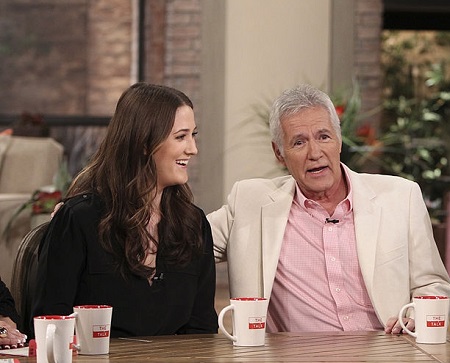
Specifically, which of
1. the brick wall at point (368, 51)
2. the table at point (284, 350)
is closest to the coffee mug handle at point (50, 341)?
the table at point (284, 350)

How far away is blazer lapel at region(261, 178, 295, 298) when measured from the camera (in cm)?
299

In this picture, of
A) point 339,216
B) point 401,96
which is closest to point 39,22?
point 401,96

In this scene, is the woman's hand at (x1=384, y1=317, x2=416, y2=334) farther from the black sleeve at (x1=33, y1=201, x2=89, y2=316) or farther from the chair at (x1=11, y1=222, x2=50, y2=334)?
the chair at (x1=11, y1=222, x2=50, y2=334)

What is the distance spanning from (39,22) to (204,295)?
774cm

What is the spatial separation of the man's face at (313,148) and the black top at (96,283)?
0.58 metres

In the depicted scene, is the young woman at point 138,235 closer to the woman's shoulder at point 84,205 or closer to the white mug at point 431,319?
the woman's shoulder at point 84,205

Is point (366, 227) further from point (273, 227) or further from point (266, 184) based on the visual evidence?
point (266, 184)

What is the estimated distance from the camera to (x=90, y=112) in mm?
10008

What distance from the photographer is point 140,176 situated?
8.85ft

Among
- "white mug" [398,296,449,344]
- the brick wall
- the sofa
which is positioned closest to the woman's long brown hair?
"white mug" [398,296,449,344]

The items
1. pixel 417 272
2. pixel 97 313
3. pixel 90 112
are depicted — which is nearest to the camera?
pixel 97 313

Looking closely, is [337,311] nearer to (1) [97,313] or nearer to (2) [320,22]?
(1) [97,313]

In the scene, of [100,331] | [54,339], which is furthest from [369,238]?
[54,339]

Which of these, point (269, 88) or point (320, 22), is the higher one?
point (320, 22)
